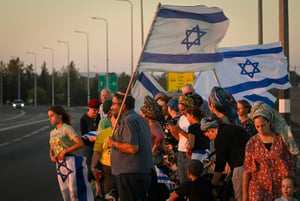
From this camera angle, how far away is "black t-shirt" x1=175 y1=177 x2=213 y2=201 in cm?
713

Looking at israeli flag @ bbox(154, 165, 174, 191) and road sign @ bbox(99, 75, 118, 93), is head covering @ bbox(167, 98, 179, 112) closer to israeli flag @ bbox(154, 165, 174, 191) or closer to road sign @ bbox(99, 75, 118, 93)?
israeli flag @ bbox(154, 165, 174, 191)

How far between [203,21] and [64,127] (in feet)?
6.69

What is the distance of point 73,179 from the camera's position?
27.4ft

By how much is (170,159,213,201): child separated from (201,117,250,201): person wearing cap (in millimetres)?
324

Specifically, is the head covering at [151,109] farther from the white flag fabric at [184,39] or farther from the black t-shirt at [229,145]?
the black t-shirt at [229,145]

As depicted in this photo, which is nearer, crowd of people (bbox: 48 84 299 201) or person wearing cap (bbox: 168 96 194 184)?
crowd of people (bbox: 48 84 299 201)

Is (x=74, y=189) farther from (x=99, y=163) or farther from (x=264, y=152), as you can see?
(x=264, y=152)

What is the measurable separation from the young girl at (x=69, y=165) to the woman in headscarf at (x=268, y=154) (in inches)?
109

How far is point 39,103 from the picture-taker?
14325 cm

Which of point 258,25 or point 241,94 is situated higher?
point 258,25

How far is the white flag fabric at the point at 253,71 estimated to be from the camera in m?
13.4

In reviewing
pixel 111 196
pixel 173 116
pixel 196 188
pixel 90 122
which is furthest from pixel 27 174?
pixel 196 188

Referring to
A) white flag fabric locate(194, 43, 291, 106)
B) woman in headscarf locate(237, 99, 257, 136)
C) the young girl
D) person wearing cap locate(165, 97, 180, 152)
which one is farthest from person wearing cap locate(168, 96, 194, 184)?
white flag fabric locate(194, 43, 291, 106)

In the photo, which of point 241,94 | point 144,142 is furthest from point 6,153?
point 144,142
